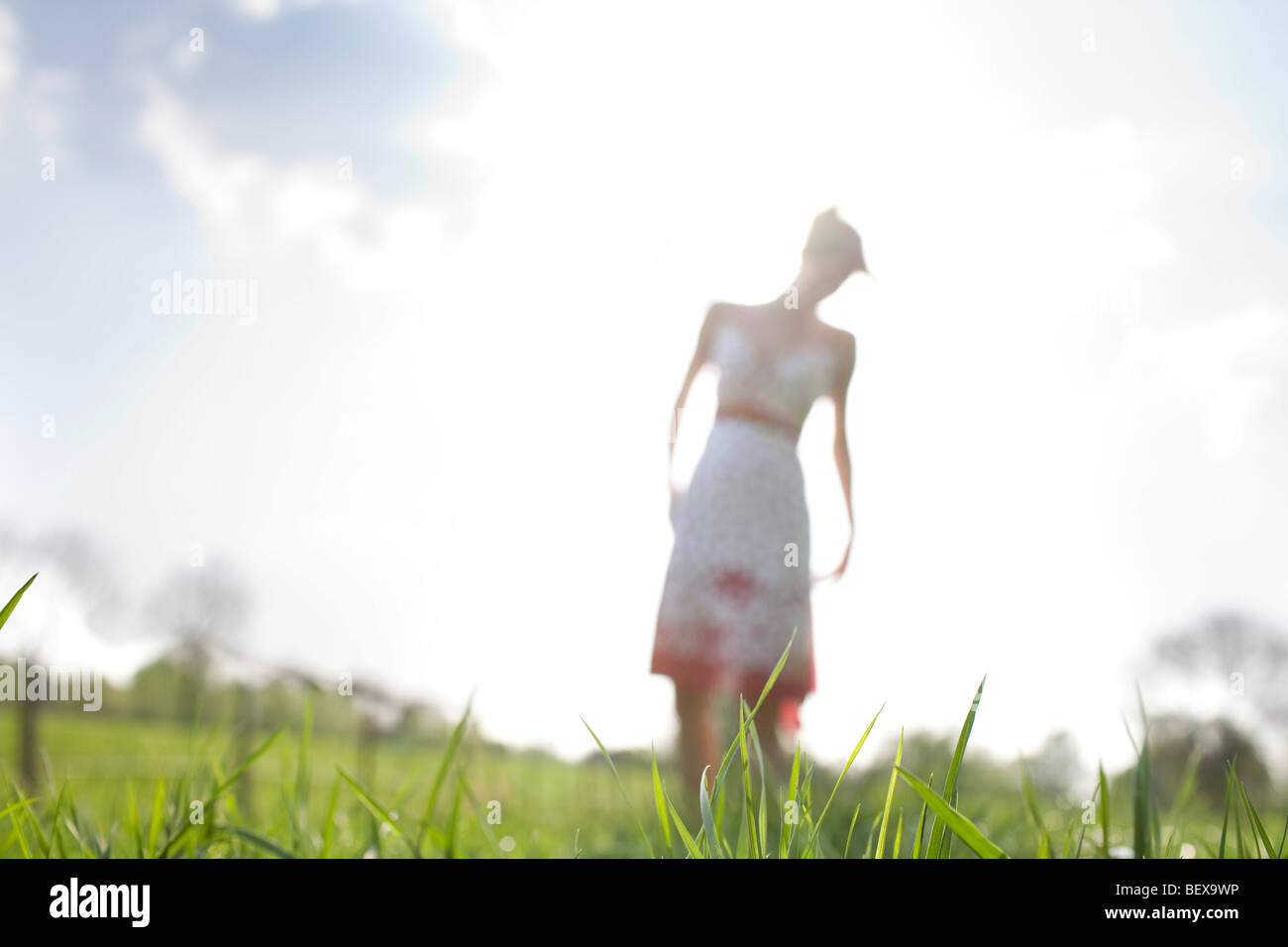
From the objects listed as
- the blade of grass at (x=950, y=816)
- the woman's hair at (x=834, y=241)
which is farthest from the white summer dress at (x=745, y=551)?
the blade of grass at (x=950, y=816)

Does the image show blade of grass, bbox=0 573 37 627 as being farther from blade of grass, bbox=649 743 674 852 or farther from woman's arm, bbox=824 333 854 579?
woman's arm, bbox=824 333 854 579

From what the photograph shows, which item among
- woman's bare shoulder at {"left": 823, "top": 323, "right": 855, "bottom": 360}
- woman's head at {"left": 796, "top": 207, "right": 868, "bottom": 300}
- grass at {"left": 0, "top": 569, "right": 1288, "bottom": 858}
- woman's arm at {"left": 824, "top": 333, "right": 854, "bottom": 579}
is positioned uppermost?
woman's head at {"left": 796, "top": 207, "right": 868, "bottom": 300}

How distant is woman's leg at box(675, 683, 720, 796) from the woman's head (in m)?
1.58

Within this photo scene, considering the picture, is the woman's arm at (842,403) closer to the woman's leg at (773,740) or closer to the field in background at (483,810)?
the woman's leg at (773,740)

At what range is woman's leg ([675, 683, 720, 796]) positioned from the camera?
8.96ft

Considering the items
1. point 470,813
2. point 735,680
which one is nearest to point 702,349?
point 735,680

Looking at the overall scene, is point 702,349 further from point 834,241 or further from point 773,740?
point 773,740

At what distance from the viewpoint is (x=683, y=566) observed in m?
2.71

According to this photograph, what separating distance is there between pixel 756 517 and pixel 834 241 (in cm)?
109

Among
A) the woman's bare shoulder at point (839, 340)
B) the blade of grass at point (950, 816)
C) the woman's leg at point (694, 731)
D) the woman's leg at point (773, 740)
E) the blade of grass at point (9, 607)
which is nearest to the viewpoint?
the blade of grass at point (950, 816)

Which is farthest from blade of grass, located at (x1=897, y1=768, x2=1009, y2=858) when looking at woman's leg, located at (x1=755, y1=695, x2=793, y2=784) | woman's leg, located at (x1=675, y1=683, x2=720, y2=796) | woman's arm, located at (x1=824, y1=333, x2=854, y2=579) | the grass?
woman's arm, located at (x1=824, y1=333, x2=854, y2=579)

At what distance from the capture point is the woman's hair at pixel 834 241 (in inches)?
111
